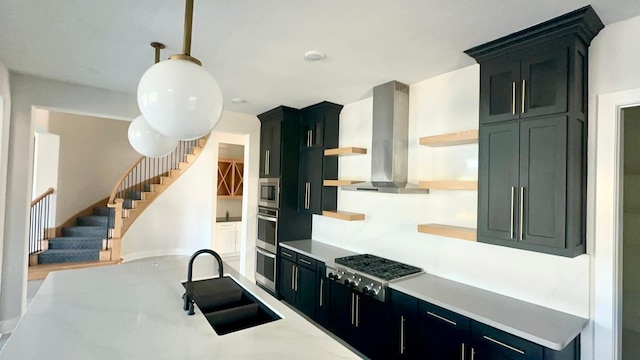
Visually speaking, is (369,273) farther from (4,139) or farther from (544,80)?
(4,139)

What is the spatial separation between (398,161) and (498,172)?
40.0 inches

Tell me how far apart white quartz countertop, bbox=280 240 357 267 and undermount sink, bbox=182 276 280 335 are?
1.28m

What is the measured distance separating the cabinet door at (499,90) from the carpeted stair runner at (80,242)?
21.2 ft

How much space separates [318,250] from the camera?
3.67 meters

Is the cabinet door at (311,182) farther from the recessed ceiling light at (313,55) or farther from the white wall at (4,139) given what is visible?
the white wall at (4,139)

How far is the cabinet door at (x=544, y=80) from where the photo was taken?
1796 mm

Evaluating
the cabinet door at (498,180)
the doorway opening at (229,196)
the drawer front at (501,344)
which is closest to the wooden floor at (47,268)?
the doorway opening at (229,196)

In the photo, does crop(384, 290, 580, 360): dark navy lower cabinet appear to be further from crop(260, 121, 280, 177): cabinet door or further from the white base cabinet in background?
the white base cabinet in background

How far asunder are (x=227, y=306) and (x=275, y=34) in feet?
6.06

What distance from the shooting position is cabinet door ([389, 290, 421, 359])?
231 centimetres

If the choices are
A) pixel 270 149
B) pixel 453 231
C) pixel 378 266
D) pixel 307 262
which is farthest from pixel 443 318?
pixel 270 149

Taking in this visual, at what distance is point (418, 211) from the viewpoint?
9.56ft

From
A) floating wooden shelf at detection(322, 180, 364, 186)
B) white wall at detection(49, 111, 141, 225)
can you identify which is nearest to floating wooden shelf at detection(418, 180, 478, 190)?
floating wooden shelf at detection(322, 180, 364, 186)

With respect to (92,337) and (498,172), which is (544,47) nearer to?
(498,172)
